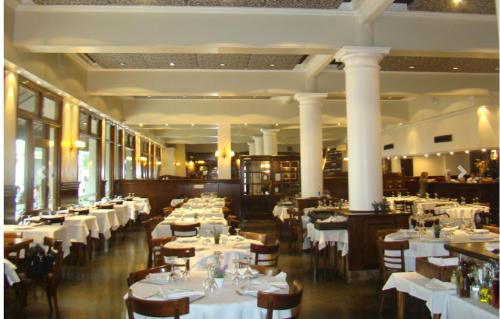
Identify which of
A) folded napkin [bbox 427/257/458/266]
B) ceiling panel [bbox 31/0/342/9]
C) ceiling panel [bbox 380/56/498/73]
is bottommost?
folded napkin [bbox 427/257/458/266]

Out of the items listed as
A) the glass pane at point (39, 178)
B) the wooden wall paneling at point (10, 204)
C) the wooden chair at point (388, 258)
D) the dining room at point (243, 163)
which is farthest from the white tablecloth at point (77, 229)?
the wooden chair at point (388, 258)

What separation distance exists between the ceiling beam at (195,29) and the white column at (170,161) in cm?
2370

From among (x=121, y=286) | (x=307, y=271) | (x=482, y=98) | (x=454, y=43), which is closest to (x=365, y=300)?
(x=307, y=271)

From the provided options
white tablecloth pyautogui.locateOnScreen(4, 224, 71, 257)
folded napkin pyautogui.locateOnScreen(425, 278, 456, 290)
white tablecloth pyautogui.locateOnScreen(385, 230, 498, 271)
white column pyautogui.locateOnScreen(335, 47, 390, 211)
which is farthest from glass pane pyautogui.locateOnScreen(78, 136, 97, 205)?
folded napkin pyautogui.locateOnScreen(425, 278, 456, 290)

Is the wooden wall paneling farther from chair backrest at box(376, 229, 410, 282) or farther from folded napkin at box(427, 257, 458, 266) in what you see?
folded napkin at box(427, 257, 458, 266)

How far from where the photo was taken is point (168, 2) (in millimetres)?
7488

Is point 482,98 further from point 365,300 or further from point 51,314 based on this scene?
point 51,314

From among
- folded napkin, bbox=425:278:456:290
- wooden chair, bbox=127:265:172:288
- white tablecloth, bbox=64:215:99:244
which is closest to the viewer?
folded napkin, bbox=425:278:456:290

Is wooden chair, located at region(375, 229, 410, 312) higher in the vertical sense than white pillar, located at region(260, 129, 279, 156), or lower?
lower

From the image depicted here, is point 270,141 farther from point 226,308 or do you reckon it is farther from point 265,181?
point 226,308

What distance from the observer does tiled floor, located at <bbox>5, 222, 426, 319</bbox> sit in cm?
552

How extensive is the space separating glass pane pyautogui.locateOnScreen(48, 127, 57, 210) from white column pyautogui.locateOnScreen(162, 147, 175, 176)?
20.2m

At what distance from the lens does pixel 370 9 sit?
7465 mm

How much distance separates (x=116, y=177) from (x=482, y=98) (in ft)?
41.2
